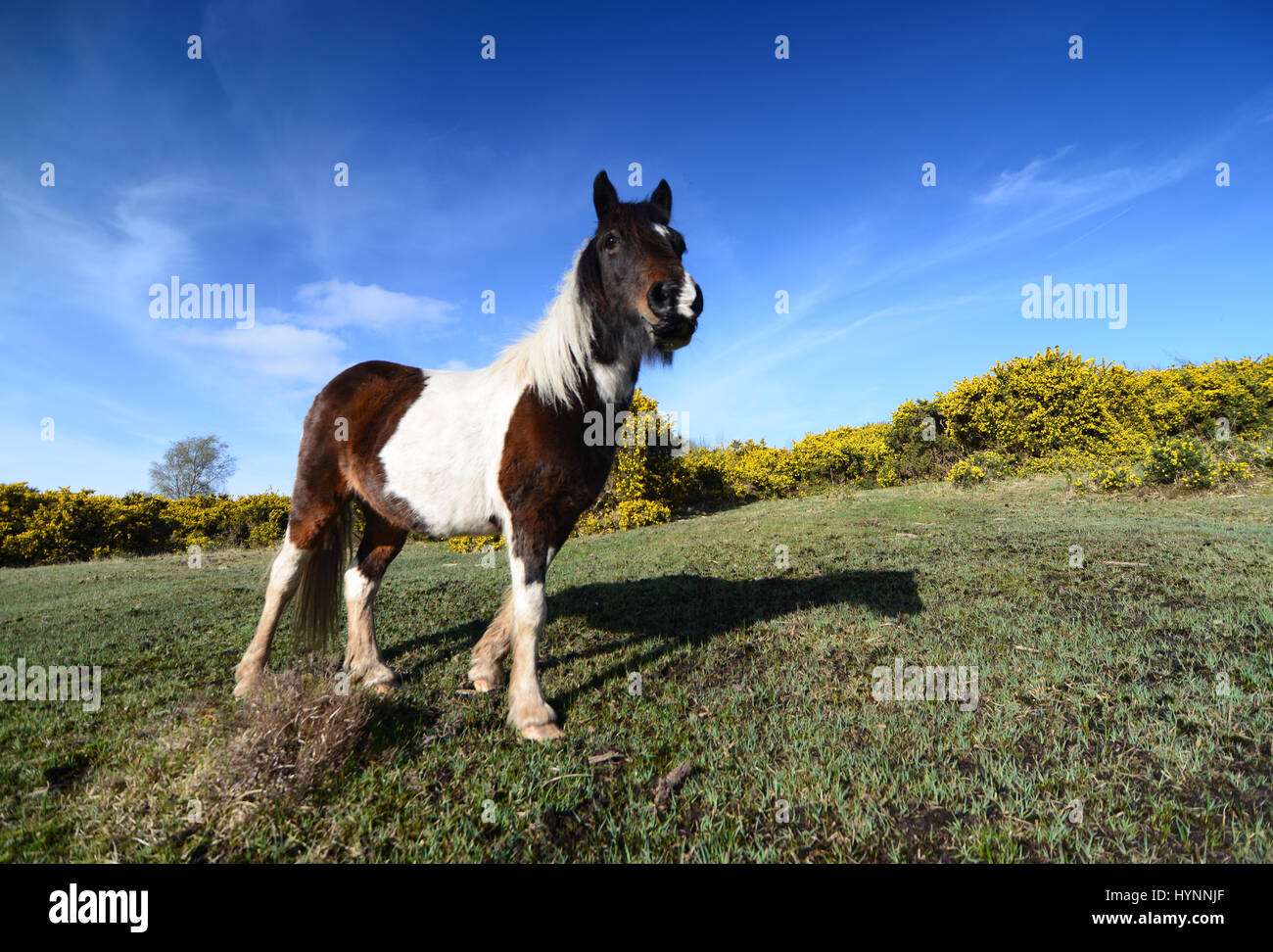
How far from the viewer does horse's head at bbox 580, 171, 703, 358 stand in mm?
2852

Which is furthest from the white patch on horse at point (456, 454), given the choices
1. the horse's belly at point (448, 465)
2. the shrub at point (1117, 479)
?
the shrub at point (1117, 479)

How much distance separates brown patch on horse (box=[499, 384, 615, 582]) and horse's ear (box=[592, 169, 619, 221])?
3.81ft

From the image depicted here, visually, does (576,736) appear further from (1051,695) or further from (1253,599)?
(1253,599)

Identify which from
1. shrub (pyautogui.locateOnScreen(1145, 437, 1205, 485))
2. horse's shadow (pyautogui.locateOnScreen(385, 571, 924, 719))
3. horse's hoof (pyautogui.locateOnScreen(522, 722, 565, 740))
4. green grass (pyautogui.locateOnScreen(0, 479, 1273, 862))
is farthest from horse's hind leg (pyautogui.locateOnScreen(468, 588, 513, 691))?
shrub (pyautogui.locateOnScreen(1145, 437, 1205, 485))

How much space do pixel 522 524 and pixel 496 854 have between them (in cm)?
169

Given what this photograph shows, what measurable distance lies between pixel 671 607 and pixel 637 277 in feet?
13.2

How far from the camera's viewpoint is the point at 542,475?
3.26m

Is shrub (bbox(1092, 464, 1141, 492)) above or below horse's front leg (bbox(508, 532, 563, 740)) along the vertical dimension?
above

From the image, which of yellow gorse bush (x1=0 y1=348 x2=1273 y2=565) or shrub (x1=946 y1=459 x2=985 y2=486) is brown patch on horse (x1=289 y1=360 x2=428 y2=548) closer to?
yellow gorse bush (x1=0 y1=348 x2=1273 y2=565)

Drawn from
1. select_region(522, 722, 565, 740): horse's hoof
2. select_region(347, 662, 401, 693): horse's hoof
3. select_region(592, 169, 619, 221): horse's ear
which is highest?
select_region(592, 169, 619, 221): horse's ear

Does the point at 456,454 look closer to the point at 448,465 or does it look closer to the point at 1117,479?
the point at 448,465

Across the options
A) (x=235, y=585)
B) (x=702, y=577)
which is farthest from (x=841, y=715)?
(x=235, y=585)

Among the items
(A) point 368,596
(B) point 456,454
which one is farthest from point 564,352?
(A) point 368,596
